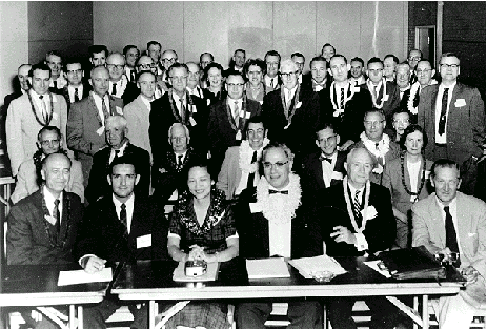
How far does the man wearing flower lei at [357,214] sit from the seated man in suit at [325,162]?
34.0 inches

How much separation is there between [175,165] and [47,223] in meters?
1.55

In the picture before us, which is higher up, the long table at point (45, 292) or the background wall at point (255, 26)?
the background wall at point (255, 26)

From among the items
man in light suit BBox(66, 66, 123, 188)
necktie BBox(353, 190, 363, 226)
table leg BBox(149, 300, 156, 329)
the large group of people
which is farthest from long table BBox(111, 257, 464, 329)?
man in light suit BBox(66, 66, 123, 188)

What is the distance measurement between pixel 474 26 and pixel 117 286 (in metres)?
6.51

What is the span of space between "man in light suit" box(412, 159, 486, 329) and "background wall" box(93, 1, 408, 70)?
24.5ft

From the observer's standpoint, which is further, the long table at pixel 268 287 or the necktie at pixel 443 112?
the necktie at pixel 443 112

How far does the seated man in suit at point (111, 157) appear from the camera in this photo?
4.87 m

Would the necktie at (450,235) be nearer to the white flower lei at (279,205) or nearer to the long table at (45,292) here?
the white flower lei at (279,205)

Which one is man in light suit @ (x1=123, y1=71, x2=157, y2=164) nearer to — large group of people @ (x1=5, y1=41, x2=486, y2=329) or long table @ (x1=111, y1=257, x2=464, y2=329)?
large group of people @ (x1=5, y1=41, x2=486, y2=329)

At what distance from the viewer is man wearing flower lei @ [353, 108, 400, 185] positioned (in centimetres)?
492

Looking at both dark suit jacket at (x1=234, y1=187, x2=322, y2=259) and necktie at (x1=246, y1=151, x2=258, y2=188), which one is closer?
dark suit jacket at (x1=234, y1=187, x2=322, y2=259)

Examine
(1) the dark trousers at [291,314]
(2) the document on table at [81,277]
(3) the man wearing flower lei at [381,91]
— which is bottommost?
(1) the dark trousers at [291,314]

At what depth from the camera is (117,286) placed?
2867 millimetres

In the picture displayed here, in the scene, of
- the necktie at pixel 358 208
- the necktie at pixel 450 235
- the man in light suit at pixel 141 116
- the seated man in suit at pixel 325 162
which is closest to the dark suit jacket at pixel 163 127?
the man in light suit at pixel 141 116
